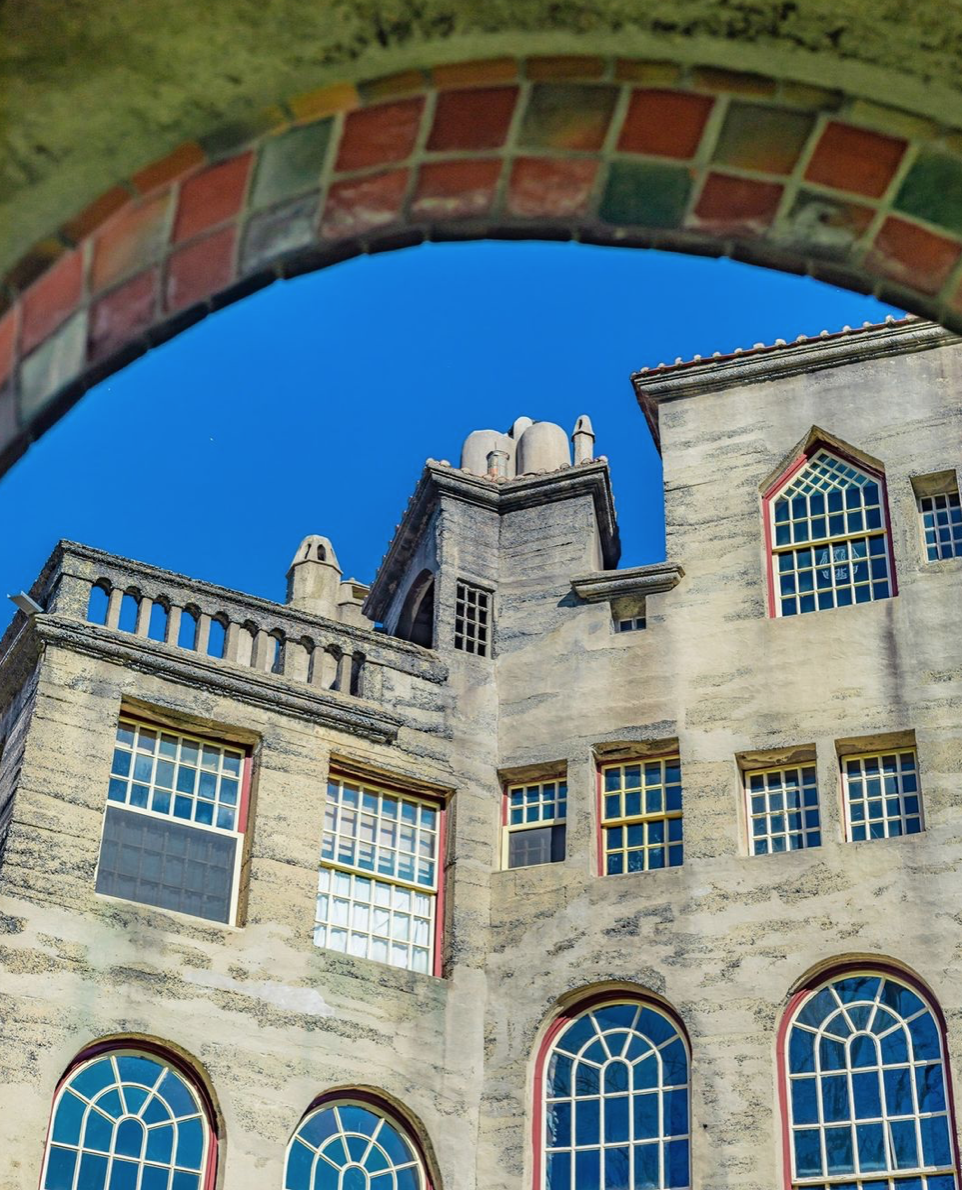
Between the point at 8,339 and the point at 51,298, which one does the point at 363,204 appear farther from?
the point at 8,339

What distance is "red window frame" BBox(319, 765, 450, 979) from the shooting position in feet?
71.0

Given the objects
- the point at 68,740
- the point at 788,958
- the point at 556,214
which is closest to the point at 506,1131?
the point at 788,958

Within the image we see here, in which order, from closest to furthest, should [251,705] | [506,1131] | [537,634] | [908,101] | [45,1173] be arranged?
[908,101] < [45,1173] < [506,1131] < [251,705] < [537,634]

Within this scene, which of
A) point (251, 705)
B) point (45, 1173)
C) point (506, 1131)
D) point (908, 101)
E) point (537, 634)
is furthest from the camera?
point (537, 634)

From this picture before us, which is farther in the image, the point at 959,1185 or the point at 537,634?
the point at 537,634

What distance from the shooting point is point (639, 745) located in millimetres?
22531

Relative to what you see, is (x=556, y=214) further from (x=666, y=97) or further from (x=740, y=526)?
(x=740, y=526)

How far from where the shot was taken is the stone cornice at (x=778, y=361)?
2459cm

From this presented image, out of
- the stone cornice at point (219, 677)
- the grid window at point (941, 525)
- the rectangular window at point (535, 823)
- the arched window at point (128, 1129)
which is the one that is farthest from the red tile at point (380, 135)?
the grid window at point (941, 525)

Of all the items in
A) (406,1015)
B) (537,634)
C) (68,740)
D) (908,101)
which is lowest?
(908,101)

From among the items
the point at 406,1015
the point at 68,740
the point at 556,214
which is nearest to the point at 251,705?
the point at 68,740

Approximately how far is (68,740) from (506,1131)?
637 centimetres

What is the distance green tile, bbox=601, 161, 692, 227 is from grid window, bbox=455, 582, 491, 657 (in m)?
19.3

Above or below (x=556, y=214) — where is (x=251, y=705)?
above
